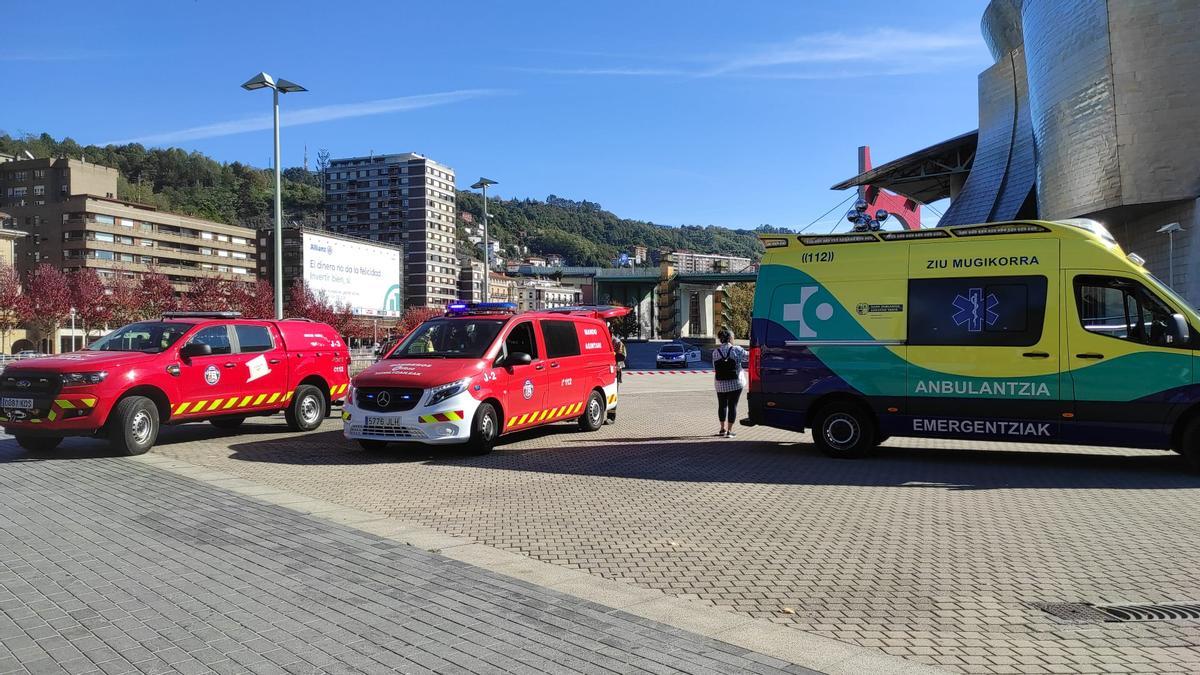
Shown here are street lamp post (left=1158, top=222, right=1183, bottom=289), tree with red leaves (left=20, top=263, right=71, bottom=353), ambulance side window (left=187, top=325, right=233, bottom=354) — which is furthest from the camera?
tree with red leaves (left=20, top=263, right=71, bottom=353)

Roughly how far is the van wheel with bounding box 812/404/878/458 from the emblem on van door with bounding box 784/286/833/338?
1.04 metres

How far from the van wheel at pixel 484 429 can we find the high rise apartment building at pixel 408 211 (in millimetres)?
154748

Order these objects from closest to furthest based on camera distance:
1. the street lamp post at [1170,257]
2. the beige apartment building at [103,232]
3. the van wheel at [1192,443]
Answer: the van wheel at [1192,443] < the street lamp post at [1170,257] < the beige apartment building at [103,232]

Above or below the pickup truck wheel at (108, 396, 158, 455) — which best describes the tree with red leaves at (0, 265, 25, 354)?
above

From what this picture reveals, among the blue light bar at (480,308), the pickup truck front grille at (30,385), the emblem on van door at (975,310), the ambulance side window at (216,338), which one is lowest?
the pickup truck front grille at (30,385)

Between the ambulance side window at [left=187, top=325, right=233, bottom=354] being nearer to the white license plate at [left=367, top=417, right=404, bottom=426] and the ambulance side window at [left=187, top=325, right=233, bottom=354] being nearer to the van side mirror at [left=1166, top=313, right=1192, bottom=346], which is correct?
the white license plate at [left=367, top=417, right=404, bottom=426]

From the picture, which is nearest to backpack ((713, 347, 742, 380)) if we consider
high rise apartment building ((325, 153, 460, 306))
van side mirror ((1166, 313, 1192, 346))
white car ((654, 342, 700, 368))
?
van side mirror ((1166, 313, 1192, 346))

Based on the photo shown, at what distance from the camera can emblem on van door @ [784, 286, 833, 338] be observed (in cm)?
1105

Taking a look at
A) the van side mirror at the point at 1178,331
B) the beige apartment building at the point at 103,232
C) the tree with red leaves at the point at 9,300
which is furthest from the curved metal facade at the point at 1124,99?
the beige apartment building at the point at 103,232

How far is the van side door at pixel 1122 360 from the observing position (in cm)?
942

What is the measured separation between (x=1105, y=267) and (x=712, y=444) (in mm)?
5691

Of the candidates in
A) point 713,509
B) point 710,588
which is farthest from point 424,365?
point 710,588

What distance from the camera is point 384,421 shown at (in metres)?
10.5

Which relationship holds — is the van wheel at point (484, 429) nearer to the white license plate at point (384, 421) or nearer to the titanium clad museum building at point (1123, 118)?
the white license plate at point (384, 421)
